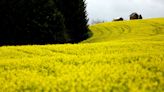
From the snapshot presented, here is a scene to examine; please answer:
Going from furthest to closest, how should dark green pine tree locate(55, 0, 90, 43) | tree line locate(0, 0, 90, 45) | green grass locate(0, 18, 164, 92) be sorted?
1. dark green pine tree locate(55, 0, 90, 43)
2. tree line locate(0, 0, 90, 45)
3. green grass locate(0, 18, 164, 92)

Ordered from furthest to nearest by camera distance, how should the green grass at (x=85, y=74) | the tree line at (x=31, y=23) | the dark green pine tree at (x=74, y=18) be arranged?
the dark green pine tree at (x=74, y=18), the tree line at (x=31, y=23), the green grass at (x=85, y=74)

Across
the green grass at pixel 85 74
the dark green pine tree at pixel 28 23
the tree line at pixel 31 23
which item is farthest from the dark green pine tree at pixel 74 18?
the green grass at pixel 85 74

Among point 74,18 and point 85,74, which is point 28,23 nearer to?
point 74,18

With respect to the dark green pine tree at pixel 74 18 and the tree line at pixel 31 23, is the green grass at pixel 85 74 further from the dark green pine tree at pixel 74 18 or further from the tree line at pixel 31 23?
the dark green pine tree at pixel 74 18

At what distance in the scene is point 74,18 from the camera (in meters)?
55.0

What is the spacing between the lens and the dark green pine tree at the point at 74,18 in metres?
54.6

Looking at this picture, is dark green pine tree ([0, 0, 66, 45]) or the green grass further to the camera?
dark green pine tree ([0, 0, 66, 45])

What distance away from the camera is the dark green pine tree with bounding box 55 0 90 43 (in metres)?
54.6

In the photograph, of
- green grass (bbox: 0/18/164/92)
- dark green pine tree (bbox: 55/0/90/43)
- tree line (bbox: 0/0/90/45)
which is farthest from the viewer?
dark green pine tree (bbox: 55/0/90/43)

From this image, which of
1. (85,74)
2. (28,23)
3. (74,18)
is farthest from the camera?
(74,18)

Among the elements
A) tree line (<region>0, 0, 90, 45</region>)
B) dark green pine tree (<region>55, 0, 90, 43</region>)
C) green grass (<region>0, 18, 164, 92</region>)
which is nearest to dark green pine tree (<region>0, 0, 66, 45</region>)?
tree line (<region>0, 0, 90, 45</region>)

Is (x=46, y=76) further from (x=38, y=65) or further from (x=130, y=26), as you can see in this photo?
(x=130, y=26)

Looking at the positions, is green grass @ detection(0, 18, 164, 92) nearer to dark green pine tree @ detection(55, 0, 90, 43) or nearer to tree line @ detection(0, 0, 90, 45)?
tree line @ detection(0, 0, 90, 45)

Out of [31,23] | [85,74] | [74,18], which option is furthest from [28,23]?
[85,74]
